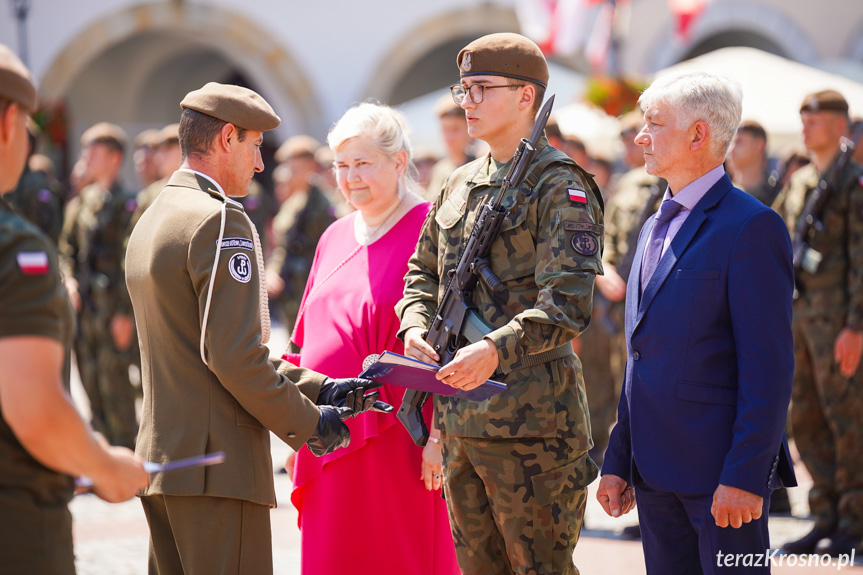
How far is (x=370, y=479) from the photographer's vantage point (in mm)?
3943

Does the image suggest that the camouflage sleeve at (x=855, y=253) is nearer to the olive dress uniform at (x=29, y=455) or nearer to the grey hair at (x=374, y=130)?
the grey hair at (x=374, y=130)

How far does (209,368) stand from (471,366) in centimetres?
77

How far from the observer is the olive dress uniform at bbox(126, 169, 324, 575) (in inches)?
119

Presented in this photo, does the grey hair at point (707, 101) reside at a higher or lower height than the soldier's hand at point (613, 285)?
higher

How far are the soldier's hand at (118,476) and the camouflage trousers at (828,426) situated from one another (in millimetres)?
4156

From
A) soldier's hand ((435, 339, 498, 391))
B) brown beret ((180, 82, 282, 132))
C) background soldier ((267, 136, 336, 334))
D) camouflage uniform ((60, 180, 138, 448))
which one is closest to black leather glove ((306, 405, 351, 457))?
soldier's hand ((435, 339, 498, 391))

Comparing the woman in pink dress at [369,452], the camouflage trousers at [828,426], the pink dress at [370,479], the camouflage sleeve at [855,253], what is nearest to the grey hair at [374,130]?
the woman in pink dress at [369,452]

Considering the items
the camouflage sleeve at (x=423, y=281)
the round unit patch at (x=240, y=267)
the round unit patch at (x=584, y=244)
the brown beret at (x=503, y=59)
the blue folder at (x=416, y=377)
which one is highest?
the brown beret at (x=503, y=59)

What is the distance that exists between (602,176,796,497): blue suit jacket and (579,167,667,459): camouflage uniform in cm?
309

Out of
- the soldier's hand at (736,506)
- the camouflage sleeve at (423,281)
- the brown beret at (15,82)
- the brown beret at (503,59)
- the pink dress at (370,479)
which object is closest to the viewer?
the brown beret at (15,82)

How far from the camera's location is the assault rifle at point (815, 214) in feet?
18.0

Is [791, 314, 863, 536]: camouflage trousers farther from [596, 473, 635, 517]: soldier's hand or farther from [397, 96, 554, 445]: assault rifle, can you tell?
[397, 96, 554, 445]: assault rifle

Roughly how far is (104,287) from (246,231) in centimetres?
514

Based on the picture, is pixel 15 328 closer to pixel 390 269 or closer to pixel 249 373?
pixel 249 373
